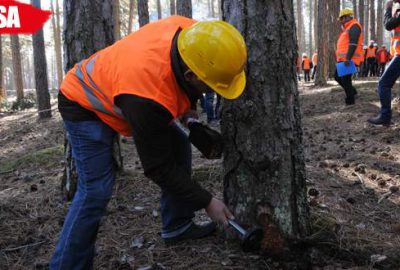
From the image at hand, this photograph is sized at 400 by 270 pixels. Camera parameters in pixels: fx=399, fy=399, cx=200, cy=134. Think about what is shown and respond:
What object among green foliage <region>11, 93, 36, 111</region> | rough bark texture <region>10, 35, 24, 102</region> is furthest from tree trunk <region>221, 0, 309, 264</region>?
rough bark texture <region>10, 35, 24, 102</region>

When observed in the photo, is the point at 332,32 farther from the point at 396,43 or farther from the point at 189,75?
the point at 189,75

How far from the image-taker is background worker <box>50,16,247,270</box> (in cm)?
206

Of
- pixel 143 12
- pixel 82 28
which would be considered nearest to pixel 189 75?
pixel 82 28

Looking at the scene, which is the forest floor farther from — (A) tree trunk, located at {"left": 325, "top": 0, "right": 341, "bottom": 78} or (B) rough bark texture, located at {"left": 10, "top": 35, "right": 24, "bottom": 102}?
(B) rough bark texture, located at {"left": 10, "top": 35, "right": 24, "bottom": 102}

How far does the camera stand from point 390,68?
19.1ft

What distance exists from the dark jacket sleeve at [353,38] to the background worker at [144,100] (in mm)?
5882

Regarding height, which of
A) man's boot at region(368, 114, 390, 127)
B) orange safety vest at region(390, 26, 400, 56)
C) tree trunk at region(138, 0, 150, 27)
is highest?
tree trunk at region(138, 0, 150, 27)

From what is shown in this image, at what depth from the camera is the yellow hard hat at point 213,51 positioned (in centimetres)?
205

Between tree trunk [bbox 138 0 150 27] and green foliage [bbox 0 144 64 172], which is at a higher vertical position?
tree trunk [bbox 138 0 150 27]

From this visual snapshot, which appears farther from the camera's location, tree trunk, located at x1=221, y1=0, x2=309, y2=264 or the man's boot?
the man's boot

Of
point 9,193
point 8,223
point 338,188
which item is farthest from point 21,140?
point 338,188

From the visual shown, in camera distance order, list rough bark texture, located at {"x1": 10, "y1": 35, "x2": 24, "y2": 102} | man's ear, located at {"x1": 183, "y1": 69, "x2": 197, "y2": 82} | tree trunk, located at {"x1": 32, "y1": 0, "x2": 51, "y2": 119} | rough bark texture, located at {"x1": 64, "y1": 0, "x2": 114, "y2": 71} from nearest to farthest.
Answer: man's ear, located at {"x1": 183, "y1": 69, "x2": 197, "y2": 82} < rough bark texture, located at {"x1": 64, "y1": 0, "x2": 114, "y2": 71} < tree trunk, located at {"x1": 32, "y1": 0, "x2": 51, "y2": 119} < rough bark texture, located at {"x1": 10, "y1": 35, "x2": 24, "y2": 102}

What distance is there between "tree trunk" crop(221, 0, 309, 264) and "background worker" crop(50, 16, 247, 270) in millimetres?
270

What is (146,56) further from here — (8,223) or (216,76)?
(8,223)
